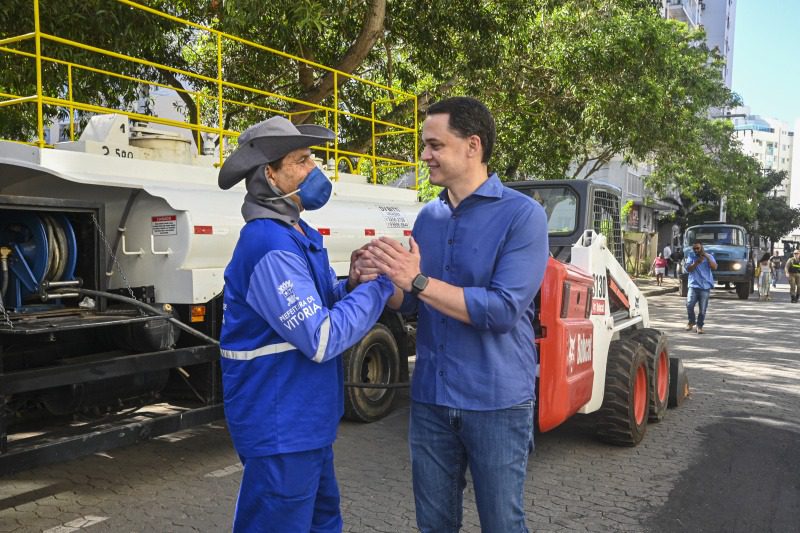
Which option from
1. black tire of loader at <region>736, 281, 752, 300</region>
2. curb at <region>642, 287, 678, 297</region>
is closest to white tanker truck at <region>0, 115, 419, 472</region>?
curb at <region>642, 287, 678, 297</region>

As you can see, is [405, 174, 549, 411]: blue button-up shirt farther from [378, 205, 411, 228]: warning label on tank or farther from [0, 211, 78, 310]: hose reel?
[378, 205, 411, 228]: warning label on tank

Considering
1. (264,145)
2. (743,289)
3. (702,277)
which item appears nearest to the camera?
(264,145)

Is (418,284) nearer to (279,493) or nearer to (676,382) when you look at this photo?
(279,493)

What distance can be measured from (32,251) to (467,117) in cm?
311

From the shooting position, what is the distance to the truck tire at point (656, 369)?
6.34m

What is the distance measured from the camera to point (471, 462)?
2611mm

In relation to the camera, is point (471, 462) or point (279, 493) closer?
point (279, 493)

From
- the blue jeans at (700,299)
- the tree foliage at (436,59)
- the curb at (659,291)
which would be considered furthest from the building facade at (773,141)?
the blue jeans at (700,299)

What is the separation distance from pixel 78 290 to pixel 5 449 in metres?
1.06

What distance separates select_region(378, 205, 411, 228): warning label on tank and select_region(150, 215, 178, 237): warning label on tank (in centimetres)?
265

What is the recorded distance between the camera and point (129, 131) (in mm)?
5621

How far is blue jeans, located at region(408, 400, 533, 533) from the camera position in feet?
8.30

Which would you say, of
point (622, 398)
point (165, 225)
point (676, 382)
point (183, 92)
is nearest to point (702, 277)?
point (676, 382)

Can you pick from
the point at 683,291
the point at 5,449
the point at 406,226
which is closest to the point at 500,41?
the point at 406,226
